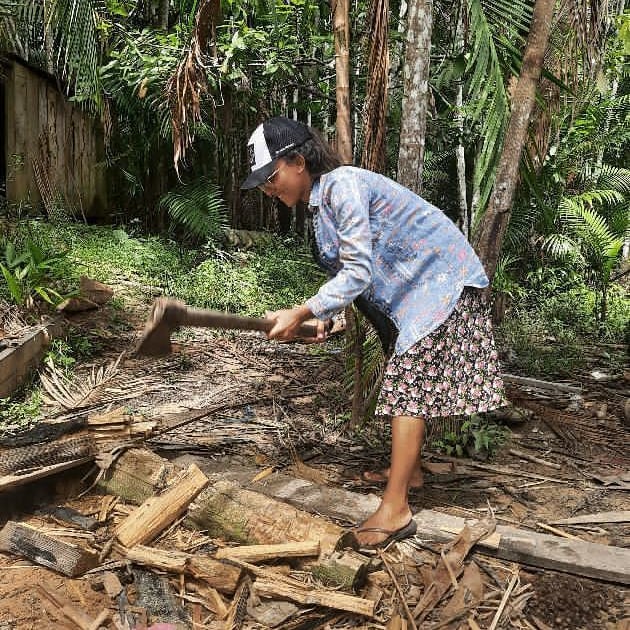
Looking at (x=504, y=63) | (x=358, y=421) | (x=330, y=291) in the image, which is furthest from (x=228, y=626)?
(x=504, y=63)

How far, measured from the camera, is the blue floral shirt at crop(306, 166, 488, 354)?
2477 millimetres

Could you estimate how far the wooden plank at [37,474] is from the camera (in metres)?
2.58

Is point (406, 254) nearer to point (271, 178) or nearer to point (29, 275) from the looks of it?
point (271, 178)

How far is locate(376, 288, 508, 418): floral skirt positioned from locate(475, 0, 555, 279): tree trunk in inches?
31.7

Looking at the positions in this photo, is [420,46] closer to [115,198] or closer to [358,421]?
[358,421]

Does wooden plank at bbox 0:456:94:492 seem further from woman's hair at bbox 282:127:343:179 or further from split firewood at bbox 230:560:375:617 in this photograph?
woman's hair at bbox 282:127:343:179

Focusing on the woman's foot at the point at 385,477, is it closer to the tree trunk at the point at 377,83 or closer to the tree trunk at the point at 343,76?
the tree trunk at the point at 343,76

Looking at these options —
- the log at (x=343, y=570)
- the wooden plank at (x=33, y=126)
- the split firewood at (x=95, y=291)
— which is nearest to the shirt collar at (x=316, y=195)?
the log at (x=343, y=570)

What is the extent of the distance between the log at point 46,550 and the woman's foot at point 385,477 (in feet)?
4.47

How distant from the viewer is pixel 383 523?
2.56m

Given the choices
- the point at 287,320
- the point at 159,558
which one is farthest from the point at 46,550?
the point at 287,320

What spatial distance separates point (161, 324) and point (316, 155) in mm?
870

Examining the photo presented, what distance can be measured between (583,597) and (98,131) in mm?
9861

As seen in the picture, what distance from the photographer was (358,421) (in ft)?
12.3
